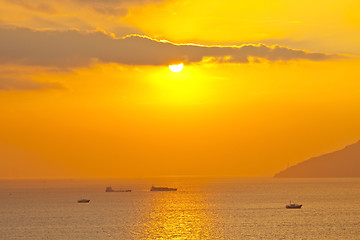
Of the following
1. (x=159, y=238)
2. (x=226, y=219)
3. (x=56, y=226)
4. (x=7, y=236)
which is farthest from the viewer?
(x=226, y=219)

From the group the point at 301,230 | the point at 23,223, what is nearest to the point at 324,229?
the point at 301,230

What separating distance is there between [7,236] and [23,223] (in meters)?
33.8

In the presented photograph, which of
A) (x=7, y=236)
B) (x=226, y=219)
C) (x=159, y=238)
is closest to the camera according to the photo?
(x=159, y=238)

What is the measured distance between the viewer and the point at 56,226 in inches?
6900

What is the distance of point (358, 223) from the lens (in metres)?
177

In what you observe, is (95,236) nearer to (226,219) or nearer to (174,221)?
(174,221)

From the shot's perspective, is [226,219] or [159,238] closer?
[159,238]

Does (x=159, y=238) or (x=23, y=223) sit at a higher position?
(x=23, y=223)

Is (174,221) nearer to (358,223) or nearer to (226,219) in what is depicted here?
(226,219)

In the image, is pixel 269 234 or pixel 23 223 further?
pixel 23 223

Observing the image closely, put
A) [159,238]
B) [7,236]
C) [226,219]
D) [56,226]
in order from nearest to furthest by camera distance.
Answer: [159,238]
[7,236]
[56,226]
[226,219]

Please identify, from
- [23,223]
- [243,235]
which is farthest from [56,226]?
[243,235]

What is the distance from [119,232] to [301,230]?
154 feet

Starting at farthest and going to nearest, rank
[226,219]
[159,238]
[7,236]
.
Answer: [226,219]
[7,236]
[159,238]
